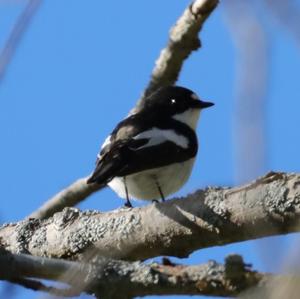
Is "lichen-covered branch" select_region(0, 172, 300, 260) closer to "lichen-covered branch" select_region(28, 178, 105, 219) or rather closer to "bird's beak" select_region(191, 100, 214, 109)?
"lichen-covered branch" select_region(28, 178, 105, 219)

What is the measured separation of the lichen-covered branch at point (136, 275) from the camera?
2223 mm

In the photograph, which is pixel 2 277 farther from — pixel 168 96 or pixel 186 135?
pixel 168 96

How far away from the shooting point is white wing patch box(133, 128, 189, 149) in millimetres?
5734

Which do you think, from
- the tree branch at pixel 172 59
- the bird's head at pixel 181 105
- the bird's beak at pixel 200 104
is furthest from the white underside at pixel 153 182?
the bird's beak at pixel 200 104

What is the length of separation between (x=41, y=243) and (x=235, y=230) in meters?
1.00

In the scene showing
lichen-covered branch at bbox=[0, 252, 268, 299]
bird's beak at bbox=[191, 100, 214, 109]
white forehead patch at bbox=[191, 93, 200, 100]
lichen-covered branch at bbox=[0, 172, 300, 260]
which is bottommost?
lichen-covered branch at bbox=[0, 252, 268, 299]

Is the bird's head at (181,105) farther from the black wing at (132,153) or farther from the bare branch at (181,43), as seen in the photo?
the bare branch at (181,43)

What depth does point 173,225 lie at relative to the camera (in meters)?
3.28

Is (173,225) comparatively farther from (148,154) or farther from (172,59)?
(148,154)

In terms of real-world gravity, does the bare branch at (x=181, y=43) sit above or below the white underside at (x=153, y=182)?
above

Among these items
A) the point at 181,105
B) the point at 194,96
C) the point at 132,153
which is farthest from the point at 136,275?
the point at 194,96

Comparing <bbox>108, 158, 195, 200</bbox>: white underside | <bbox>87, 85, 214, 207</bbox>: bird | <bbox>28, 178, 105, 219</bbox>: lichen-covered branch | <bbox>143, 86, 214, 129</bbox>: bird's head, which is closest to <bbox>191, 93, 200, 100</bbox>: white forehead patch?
<bbox>143, 86, 214, 129</bbox>: bird's head

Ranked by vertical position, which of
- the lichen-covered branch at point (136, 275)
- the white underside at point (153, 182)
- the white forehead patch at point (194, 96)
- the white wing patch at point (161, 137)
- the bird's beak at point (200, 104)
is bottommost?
the lichen-covered branch at point (136, 275)

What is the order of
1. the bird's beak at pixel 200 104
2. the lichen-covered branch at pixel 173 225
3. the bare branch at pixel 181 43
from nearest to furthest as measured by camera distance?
the lichen-covered branch at pixel 173 225 < the bare branch at pixel 181 43 < the bird's beak at pixel 200 104
